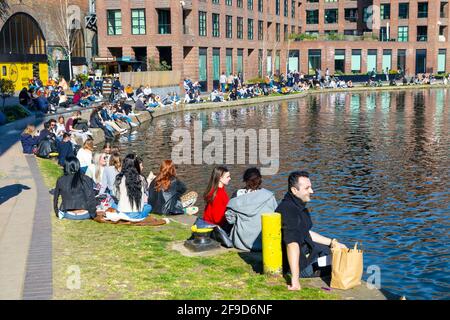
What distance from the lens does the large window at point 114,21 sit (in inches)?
2495

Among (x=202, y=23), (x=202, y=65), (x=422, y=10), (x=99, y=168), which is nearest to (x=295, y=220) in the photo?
(x=99, y=168)

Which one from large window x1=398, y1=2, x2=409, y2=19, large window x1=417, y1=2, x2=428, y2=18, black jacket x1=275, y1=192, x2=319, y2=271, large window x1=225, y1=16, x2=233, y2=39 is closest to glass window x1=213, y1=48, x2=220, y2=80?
large window x1=225, y1=16, x2=233, y2=39

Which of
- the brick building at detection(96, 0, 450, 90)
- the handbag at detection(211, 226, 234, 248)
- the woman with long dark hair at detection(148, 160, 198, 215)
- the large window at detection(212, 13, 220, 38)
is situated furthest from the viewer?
the large window at detection(212, 13, 220, 38)

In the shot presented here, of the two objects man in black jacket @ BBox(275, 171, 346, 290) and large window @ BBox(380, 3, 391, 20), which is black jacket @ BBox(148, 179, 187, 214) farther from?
large window @ BBox(380, 3, 391, 20)

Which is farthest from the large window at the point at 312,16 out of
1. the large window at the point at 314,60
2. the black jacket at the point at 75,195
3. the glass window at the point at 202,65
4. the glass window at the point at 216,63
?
the black jacket at the point at 75,195

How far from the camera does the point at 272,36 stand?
86.1 m

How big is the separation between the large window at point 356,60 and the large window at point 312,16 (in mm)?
15349

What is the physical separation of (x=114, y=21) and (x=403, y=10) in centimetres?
5177

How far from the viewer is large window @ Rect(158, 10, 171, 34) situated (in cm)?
6216

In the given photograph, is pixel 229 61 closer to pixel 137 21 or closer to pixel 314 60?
pixel 137 21

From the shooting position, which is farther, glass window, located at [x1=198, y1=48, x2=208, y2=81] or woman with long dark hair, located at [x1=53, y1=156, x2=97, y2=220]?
glass window, located at [x1=198, y1=48, x2=208, y2=81]

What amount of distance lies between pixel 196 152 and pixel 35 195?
11.9 meters

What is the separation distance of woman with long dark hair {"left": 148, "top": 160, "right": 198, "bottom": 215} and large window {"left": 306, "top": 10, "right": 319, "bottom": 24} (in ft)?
313

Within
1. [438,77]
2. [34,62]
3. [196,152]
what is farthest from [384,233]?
[438,77]
